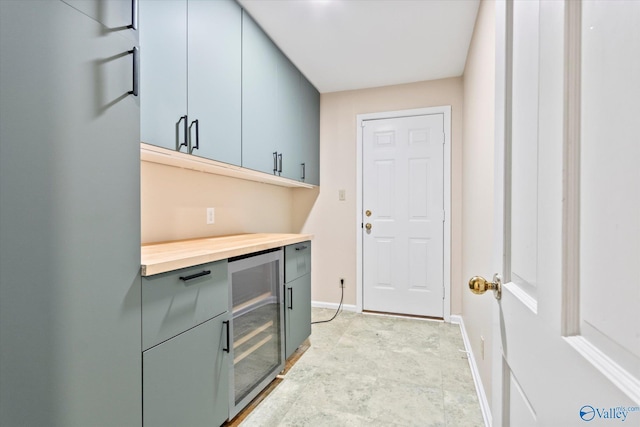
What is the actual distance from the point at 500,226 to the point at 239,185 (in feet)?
7.12

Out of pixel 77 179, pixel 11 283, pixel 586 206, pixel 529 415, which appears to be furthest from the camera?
pixel 77 179

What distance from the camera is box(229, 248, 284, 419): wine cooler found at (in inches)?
63.8

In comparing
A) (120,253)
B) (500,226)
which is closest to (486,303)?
(500,226)

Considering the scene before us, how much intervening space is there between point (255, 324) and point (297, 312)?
51cm

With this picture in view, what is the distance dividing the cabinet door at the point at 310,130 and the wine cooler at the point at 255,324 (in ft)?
4.49

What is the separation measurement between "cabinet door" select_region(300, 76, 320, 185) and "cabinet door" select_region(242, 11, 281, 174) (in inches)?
22.4

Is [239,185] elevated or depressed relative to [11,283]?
elevated

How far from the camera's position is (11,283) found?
733mm

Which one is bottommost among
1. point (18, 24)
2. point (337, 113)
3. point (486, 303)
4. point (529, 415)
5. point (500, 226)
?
point (486, 303)

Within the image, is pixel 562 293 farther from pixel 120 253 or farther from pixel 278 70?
pixel 278 70

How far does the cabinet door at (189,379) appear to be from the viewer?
44.5 inches

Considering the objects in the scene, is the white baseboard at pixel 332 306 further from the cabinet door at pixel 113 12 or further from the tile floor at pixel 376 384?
the cabinet door at pixel 113 12

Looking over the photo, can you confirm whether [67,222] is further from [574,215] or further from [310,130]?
[310,130]

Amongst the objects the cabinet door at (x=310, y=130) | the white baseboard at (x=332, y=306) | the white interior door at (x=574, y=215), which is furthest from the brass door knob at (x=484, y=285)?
the white baseboard at (x=332, y=306)
